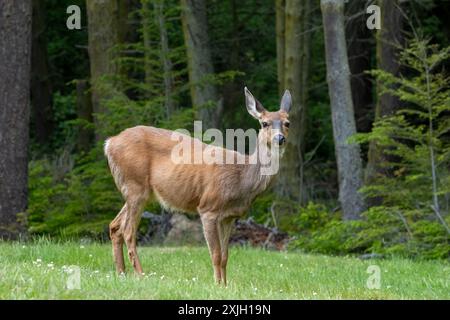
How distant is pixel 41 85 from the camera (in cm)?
2628

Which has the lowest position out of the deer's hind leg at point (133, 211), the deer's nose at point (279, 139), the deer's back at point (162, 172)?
the deer's hind leg at point (133, 211)

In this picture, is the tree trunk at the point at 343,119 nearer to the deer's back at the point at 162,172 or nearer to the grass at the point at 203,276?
the grass at the point at 203,276

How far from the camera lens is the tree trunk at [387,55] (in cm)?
1656

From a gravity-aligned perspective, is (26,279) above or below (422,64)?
below

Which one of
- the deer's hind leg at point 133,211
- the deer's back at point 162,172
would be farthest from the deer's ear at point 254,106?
the deer's hind leg at point 133,211

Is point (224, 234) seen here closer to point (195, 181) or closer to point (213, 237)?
point (213, 237)

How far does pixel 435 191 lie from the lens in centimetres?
1308

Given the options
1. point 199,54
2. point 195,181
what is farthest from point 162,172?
point 199,54

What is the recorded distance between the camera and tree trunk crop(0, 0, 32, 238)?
47.5ft

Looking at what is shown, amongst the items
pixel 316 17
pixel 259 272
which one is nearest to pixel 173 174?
pixel 259 272

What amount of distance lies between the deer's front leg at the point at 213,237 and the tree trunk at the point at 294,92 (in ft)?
27.8

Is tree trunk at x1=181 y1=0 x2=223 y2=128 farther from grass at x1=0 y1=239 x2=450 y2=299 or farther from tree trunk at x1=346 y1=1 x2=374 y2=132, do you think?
grass at x1=0 y1=239 x2=450 y2=299
